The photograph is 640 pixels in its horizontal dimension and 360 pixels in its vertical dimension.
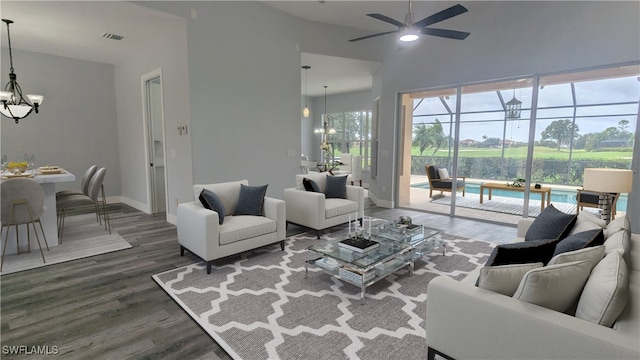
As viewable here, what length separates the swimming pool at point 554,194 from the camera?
167 inches

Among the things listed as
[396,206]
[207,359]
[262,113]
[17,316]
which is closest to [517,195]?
[396,206]

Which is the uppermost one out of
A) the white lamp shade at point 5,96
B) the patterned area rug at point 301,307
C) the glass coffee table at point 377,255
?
the white lamp shade at point 5,96

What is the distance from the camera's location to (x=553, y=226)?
2312 mm

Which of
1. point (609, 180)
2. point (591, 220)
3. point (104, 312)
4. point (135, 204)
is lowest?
point (104, 312)

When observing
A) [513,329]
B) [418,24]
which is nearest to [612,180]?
[418,24]

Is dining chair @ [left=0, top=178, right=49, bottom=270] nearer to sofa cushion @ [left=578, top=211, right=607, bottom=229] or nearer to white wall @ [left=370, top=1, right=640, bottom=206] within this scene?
sofa cushion @ [left=578, top=211, right=607, bottom=229]

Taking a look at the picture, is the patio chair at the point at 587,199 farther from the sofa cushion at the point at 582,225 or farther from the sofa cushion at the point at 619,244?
the sofa cushion at the point at 619,244

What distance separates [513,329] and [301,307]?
62.2 inches

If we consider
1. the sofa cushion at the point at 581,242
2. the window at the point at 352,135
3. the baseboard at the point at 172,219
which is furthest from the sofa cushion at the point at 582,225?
the window at the point at 352,135

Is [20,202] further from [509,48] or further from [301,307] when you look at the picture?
[509,48]

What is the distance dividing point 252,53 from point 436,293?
4.56 metres

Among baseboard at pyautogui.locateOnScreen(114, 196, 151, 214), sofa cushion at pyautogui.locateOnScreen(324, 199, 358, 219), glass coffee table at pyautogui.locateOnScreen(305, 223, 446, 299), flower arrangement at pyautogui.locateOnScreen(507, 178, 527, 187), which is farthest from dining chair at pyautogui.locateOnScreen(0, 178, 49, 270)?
flower arrangement at pyautogui.locateOnScreen(507, 178, 527, 187)

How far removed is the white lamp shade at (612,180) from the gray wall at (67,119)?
8.29m

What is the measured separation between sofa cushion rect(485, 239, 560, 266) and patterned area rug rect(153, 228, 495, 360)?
0.81 meters
